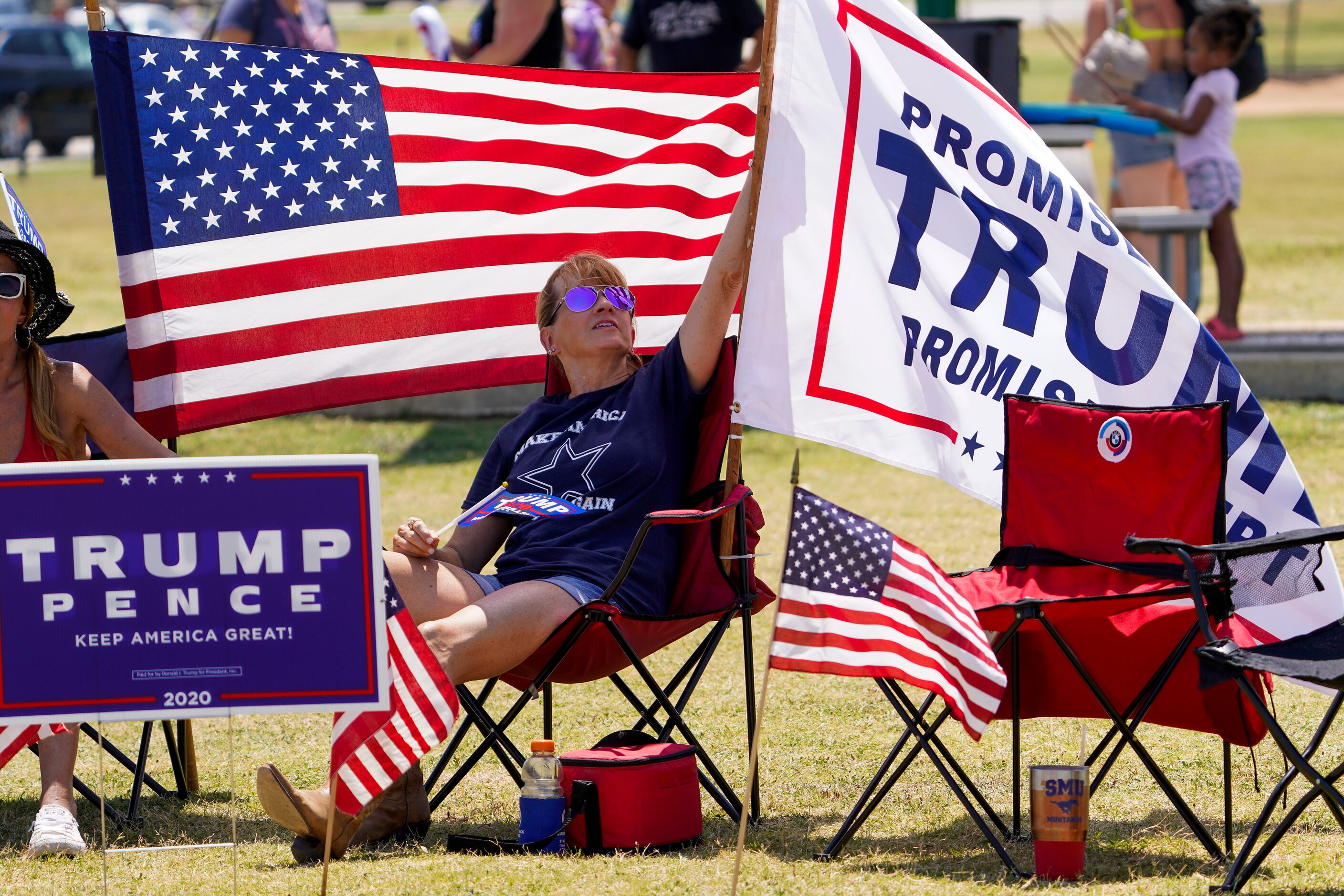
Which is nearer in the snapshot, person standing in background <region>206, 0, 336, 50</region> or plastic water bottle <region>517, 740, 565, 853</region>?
plastic water bottle <region>517, 740, 565, 853</region>

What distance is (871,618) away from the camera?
3428 millimetres

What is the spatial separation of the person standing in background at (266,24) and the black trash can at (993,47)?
10.1 ft

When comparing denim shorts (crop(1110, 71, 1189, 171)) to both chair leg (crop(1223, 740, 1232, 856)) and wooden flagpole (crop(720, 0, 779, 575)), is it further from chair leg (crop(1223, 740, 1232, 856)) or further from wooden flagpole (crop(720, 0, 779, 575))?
chair leg (crop(1223, 740, 1232, 856))

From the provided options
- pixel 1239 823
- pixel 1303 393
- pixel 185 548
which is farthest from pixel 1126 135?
pixel 185 548

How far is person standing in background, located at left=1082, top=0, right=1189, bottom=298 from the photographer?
9898 mm

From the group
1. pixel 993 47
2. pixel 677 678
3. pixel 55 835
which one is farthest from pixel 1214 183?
pixel 55 835

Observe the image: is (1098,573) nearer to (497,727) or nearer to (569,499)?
(569,499)

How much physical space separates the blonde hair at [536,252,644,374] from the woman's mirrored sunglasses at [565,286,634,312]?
21 millimetres

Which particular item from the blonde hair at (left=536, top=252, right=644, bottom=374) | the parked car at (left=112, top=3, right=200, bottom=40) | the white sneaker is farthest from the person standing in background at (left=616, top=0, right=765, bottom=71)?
the parked car at (left=112, top=3, right=200, bottom=40)

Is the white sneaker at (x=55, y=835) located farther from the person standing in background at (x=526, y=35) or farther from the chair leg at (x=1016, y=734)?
the person standing in background at (x=526, y=35)

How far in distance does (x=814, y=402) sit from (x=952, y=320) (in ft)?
1.26

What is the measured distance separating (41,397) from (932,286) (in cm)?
209

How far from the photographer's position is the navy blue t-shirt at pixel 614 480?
13.1 feet

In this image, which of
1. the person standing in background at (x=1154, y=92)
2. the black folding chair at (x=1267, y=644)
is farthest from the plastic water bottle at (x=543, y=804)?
the person standing in background at (x=1154, y=92)
